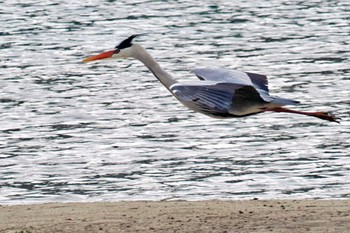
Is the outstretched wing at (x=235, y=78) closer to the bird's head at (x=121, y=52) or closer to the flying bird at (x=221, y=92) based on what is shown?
the flying bird at (x=221, y=92)

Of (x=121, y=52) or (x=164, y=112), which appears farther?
(x=164, y=112)

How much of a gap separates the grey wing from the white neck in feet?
4.16

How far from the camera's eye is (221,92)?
897 cm

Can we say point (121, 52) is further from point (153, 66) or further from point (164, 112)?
point (164, 112)

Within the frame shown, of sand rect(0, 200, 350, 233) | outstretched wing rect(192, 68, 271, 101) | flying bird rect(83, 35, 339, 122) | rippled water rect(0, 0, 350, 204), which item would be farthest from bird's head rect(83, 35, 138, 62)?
sand rect(0, 200, 350, 233)

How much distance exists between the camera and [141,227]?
28.8ft

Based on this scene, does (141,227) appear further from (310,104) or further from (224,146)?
(310,104)

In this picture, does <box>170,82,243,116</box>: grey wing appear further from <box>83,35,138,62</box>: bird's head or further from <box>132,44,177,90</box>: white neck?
<box>83,35,138,62</box>: bird's head

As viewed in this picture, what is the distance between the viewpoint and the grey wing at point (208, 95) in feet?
28.8

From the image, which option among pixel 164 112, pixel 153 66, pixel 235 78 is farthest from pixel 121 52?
pixel 164 112

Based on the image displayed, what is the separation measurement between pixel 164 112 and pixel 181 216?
5.95m

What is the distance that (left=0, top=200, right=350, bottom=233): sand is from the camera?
28.5 feet

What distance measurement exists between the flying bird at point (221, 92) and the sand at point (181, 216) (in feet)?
2.40

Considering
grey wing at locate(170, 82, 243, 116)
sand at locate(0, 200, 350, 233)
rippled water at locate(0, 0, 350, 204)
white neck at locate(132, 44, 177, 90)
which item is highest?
grey wing at locate(170, 82, 243, 116)
